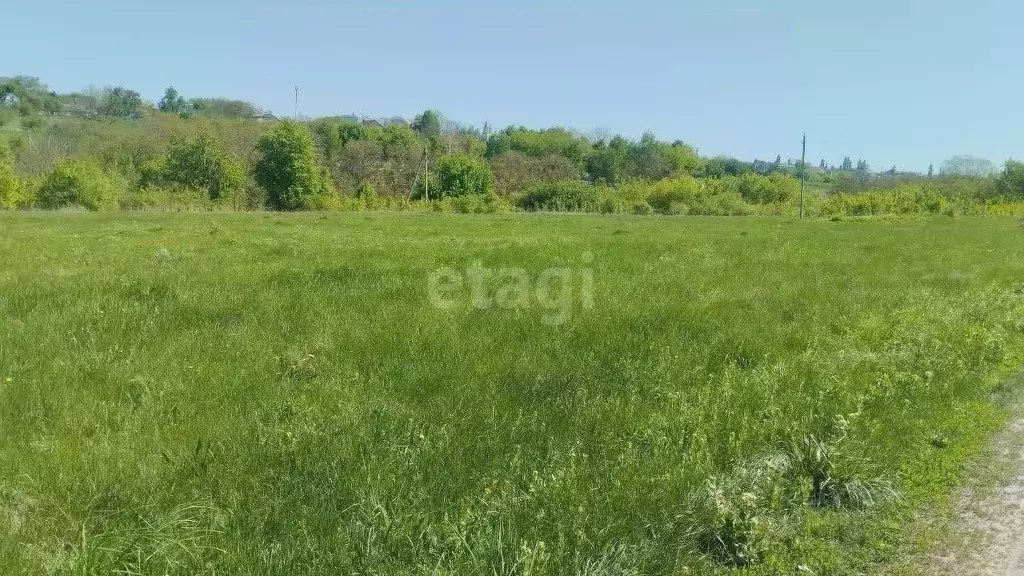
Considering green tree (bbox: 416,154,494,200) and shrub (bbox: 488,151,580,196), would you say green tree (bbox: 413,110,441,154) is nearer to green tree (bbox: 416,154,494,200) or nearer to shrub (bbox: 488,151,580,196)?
shrub (bbox: 488,151,580,196)

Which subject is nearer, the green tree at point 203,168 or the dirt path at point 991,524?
the dirt path at point 991,524

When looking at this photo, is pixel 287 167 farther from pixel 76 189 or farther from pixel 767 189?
pixel 767 189

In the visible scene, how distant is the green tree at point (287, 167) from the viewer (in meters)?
75.9

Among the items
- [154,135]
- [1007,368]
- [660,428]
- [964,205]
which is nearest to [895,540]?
[660,428]

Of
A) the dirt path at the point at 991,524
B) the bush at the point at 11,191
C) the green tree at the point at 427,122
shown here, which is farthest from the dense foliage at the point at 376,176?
the dirt path at the point at 991,524

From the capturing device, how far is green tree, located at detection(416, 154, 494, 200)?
7956cm

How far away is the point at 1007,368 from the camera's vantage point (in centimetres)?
687

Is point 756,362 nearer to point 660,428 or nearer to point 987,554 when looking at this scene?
point 660,428

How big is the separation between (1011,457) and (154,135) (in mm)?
95545

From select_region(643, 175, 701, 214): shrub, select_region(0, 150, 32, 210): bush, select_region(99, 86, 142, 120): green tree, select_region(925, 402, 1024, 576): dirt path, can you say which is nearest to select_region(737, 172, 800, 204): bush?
select_region(643, 175, 701, 214): shrub

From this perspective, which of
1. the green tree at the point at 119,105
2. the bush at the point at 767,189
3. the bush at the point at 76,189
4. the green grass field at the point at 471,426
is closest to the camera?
the green grass field at the point at 471,426

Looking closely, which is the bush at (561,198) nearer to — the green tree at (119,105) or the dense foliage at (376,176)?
the dense foliage at (376,176)
